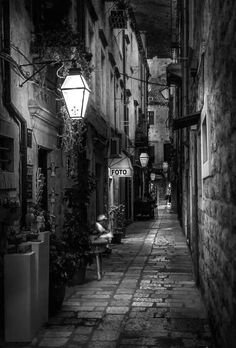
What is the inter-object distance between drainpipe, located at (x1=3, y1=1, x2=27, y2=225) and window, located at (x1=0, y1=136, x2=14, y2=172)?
38 centimetres

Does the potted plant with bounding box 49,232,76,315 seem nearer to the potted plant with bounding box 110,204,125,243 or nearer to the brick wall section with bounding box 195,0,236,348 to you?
the brick wall section with bounding box 195,0,236,348

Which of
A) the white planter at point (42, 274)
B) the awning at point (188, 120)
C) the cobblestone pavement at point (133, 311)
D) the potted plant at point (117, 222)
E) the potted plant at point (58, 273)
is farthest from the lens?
the potted plant at point (117, 222)

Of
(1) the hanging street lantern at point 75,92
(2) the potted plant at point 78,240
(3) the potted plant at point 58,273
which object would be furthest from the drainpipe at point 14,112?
(2) the potted plant at point 78,240

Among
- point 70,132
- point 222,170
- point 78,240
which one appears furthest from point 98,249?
point 222,170

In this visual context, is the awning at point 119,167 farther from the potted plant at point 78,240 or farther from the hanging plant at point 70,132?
the potted plant at point 78,240

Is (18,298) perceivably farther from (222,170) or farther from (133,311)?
(222,170)

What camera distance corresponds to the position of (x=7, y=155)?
802 cm

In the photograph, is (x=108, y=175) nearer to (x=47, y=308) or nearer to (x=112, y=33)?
(x=112, y=33)

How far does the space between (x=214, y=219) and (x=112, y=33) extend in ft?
54.0

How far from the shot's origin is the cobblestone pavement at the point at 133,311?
21.1 ft

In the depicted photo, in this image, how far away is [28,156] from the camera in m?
8.95

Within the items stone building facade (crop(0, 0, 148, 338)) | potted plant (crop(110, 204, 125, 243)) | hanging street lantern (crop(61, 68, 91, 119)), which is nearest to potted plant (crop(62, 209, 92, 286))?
stone building facade (crop(0, 0, 148, 338))

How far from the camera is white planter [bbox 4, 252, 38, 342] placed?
20.6ft

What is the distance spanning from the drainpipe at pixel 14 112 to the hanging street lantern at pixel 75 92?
827mm
